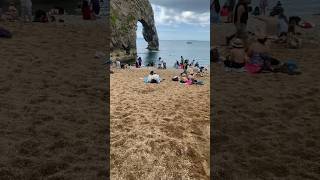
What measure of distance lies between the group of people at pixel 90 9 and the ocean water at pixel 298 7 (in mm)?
12256

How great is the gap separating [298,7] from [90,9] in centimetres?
1591

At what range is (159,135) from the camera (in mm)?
8250

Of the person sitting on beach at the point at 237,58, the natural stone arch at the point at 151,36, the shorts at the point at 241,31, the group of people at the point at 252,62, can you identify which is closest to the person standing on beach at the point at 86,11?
the shorts at the point at 241,31

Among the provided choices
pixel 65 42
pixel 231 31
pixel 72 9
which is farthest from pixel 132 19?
pixel 65 42

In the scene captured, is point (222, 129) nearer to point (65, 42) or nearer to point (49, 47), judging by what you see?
point (49, 47)

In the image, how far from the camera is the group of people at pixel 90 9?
26078 millimetres

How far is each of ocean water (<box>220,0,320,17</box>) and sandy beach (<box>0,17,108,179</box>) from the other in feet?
56.5

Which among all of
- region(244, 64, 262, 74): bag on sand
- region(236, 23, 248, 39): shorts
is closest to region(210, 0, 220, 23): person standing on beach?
region(236, 23, 248, 39): shorts

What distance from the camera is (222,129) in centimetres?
Result: 889

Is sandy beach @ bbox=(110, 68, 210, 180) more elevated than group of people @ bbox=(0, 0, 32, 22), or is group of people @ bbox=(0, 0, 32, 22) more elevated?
group of people @ bbox=(0, 0, 32, 22)

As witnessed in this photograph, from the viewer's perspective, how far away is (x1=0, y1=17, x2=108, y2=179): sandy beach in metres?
6.53

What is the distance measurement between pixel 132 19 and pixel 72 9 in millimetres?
21384

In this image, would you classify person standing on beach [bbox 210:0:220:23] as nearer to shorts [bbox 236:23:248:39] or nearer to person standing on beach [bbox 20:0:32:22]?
shorts [bbox 236:23:248:39]

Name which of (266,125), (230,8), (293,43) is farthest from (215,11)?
(266,125)
